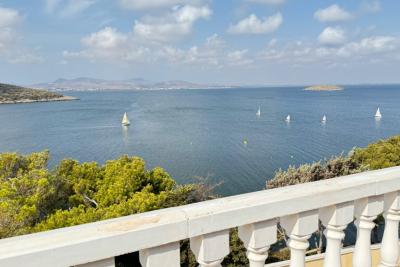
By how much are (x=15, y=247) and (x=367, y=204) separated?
1865 mm

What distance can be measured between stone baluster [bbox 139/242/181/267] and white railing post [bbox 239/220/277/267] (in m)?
0.37

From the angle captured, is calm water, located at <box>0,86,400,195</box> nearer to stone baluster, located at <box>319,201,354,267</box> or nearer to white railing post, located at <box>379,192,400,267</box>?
white railing post, located at <box>379,192,400,267</box>

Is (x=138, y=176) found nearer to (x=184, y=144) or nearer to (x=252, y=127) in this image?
(x=184, y=144)

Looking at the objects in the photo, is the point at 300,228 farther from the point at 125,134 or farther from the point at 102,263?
the point at 125,134

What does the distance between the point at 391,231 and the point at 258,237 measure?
1.08 meters

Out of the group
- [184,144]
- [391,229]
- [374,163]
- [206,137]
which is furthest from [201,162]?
[391,229]

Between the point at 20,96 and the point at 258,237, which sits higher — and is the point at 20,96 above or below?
below

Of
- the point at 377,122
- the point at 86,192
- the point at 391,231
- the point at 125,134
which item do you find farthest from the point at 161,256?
the point at 377,122

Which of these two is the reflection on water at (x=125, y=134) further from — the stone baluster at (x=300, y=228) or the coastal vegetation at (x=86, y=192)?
the stone baluster at (x=300, y=228)

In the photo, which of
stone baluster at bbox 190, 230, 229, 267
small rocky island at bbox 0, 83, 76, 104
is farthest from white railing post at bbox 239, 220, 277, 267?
small rocky island at bbox 0, 83, 76, 104

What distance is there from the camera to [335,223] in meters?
2.07

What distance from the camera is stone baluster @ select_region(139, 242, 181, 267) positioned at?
156 cm

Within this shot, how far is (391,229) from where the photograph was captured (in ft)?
7.64

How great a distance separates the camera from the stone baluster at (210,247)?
5.50ft
